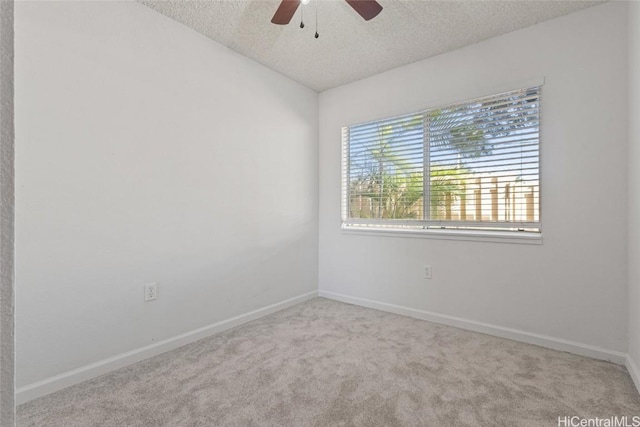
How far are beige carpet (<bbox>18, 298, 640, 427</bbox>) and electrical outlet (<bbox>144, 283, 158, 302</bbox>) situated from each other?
0.42m

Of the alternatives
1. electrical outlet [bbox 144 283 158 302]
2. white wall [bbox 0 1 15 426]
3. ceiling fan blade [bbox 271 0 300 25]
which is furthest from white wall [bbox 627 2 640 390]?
electrical outlet [bbox 144 283 158 302]

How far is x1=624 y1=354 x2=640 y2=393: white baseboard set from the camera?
1859mm

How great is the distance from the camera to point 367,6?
1.89 meters

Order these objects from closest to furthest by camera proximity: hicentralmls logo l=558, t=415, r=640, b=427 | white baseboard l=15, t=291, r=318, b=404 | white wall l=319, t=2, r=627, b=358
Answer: hicentralmls logo l=558, t=415, r=640, b=427 → white baseboard l=15, t=291, r=318, b=404 → white wall l=319, t=2, r=627, b=358

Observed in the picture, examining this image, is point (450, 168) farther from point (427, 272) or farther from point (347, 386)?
point (347, 386)

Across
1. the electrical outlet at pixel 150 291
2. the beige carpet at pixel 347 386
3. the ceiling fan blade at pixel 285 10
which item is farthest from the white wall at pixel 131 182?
the ceiling fan blade at pixel 285 10

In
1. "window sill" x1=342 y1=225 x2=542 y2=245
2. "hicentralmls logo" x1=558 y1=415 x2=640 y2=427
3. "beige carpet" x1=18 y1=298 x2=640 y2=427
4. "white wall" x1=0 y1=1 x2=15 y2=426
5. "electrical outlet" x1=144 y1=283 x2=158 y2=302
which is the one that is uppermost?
"white wall" x1=0 y1=1 x2=15 y2=426

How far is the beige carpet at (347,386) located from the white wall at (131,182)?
0.33 meters

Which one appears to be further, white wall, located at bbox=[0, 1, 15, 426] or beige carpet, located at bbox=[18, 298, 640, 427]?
beige carpet, located at bbox=[18, 298, 640, 427]

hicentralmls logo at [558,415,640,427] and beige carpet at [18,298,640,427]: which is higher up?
beige carpet at [18,298,640,427]

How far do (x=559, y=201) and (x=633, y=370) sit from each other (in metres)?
1.15

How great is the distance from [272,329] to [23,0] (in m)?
2.70

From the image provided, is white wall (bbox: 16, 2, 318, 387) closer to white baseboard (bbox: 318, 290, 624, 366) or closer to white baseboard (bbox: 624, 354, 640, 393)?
white baseboard (bbox: 318, 290, 624, 366)

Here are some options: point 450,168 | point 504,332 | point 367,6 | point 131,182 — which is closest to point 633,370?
point 504,332
